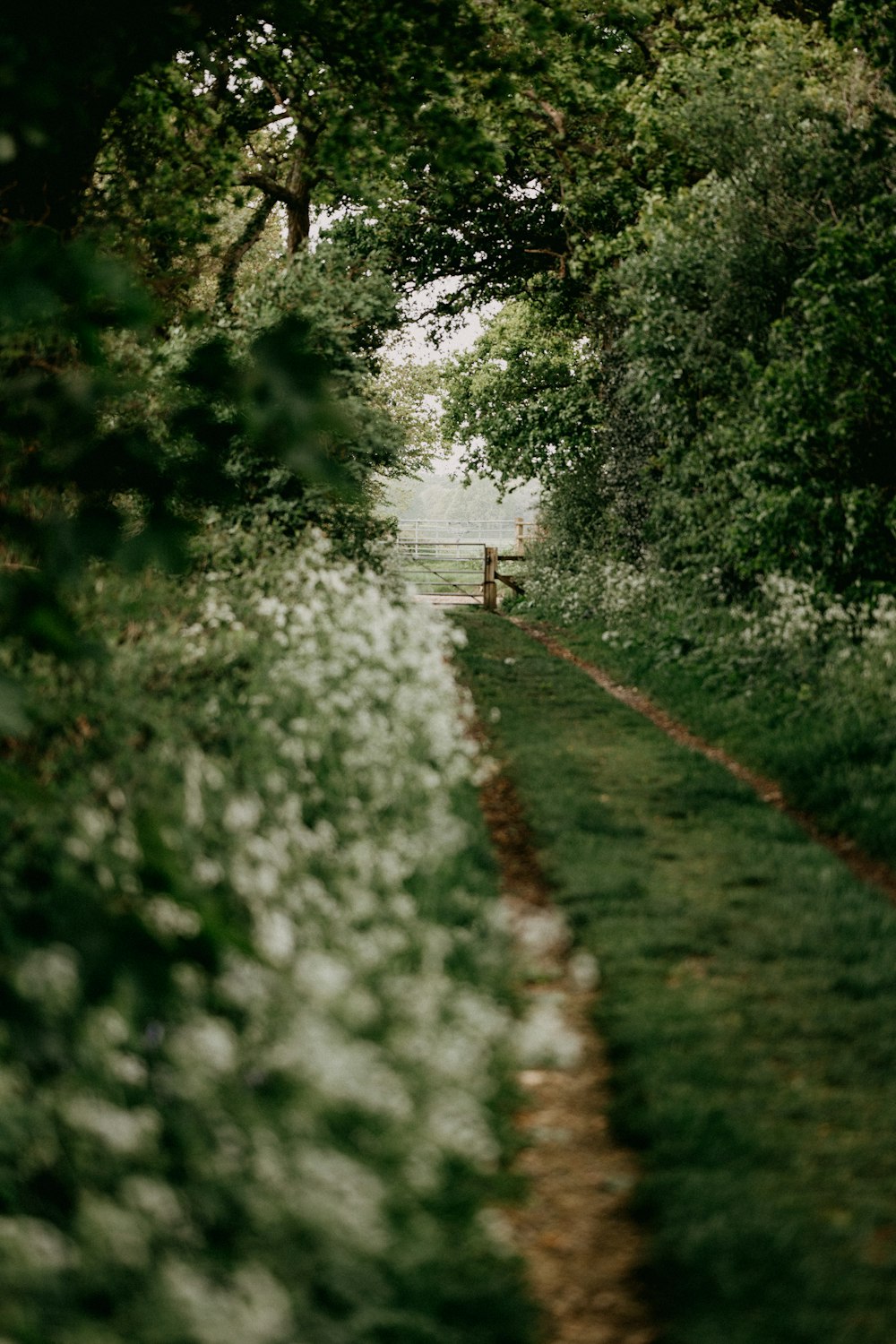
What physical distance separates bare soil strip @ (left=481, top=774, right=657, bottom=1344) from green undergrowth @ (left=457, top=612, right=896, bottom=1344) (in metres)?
0.09

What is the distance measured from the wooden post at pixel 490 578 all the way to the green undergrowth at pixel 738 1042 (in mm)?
19987

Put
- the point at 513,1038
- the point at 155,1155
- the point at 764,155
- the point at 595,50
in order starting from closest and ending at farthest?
the point at 155,1155 < the point at 513,1038 < the point at 764,155 < the point at 595,50

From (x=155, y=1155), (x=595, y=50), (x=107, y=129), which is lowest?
(x=155, y=1155)

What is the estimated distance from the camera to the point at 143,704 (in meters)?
7.49

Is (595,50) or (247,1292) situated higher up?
(595,50)

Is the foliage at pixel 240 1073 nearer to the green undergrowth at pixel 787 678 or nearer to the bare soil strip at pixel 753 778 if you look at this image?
the bare soil strip at pixel 753 778

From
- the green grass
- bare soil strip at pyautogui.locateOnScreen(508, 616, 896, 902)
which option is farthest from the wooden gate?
the green grass

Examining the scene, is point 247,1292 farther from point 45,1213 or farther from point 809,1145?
point 809,1145

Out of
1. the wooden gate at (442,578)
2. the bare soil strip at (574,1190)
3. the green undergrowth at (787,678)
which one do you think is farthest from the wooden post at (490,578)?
the bare soil strip at (574,1190)

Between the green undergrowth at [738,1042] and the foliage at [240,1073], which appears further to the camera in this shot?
the green undergrowth at [738,1042]

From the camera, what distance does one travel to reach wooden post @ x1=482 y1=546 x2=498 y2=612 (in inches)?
1146

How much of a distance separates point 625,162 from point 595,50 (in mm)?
5457

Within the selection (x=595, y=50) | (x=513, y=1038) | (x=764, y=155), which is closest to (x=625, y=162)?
(x=595, y=50)

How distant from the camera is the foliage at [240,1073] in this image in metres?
2.09
